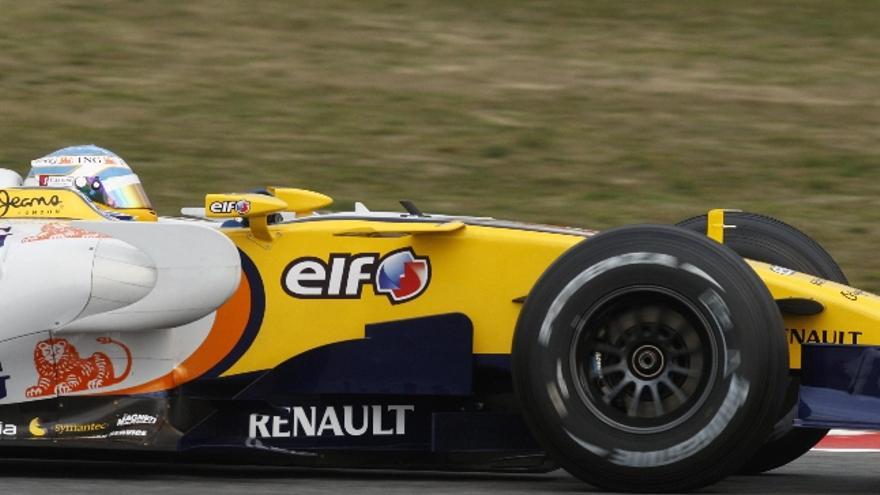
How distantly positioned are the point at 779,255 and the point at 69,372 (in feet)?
8.95

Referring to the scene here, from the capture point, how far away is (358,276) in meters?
5.91

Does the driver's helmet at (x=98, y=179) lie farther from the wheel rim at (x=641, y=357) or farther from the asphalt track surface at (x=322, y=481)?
the wheel rim at (x=641, y=357)

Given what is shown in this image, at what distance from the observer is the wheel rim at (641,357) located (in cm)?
541

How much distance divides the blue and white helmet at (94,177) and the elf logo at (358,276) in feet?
4.30

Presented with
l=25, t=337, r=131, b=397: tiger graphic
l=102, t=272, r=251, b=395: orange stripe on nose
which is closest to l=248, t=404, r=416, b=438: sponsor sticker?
l=102, t=272, r=251, b=395: orange stripe on nose

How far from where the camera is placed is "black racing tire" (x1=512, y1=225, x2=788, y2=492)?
209 inches

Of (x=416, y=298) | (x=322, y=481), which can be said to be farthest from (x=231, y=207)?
(x=322, y=481)

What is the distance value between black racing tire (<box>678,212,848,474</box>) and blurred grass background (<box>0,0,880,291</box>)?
395cm

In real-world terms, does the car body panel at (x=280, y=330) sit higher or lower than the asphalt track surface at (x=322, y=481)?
higher

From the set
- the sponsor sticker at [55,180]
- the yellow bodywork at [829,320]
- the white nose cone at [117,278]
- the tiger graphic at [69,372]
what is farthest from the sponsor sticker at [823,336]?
the sponsor sticker at [55,180]

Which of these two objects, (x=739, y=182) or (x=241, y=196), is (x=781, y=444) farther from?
(x=739, y=182)

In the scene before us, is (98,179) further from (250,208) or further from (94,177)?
(250,208)

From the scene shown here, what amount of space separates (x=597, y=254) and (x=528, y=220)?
658 centimetres

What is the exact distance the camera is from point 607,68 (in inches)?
602
